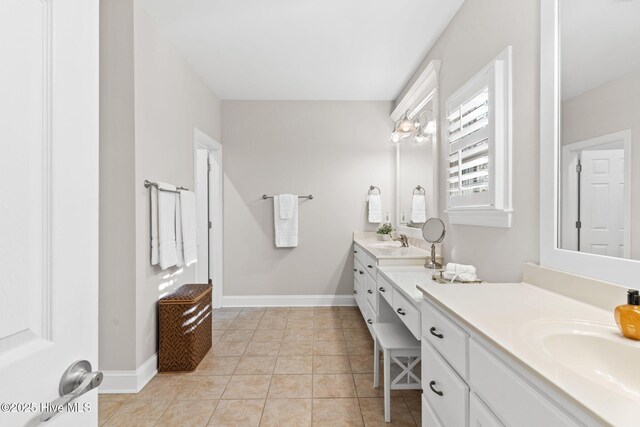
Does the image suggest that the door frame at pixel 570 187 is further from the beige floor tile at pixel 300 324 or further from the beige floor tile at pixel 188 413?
the beige floor tile at pixel 300 324

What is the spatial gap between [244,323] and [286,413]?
1.65 m

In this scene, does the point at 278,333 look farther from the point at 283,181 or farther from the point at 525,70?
the point at 525,70

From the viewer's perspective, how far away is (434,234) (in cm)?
226

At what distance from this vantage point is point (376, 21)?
93.8 inches

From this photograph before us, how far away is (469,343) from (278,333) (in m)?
2.46

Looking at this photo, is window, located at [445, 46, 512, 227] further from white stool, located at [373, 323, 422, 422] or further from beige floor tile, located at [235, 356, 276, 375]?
beige floor tile, located at [235, 356, 276, 375]

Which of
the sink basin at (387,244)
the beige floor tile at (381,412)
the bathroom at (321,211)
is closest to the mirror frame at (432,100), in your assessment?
the bathroom at (321,211)

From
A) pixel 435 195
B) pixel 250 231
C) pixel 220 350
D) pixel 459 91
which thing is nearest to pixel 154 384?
pixel 220 350

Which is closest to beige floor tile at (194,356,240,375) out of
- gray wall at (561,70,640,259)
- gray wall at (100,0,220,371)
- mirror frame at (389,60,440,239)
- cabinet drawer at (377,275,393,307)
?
gray wall at (100,0,220,371)

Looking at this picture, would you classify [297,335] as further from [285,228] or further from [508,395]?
[508,395]
